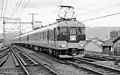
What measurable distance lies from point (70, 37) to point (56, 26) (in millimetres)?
1413

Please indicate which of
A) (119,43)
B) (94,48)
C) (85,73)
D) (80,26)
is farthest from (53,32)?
(94,48)

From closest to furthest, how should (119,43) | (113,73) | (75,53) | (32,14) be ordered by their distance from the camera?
(113,73), (75,53), (119,43), (32,14)

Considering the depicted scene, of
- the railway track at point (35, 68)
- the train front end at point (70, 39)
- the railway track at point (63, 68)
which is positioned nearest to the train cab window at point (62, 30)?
the train front end at point (70, 39)

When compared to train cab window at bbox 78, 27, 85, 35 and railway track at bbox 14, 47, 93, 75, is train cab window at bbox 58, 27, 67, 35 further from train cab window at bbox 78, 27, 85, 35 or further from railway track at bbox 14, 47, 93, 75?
railway track at bbox 14, 47, 93, 75

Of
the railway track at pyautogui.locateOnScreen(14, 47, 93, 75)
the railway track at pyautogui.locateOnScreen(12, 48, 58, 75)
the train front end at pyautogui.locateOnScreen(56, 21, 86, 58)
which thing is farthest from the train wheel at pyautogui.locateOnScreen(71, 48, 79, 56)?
the railway track at pyautogui.locateOnScreen(12, 48, 58, 75)

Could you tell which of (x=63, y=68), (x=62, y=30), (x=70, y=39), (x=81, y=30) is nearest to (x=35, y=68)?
(x=63, y=68)

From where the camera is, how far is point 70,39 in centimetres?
1588

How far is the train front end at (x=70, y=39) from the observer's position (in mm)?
15643

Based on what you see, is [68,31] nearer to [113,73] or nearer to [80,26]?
[80,26]

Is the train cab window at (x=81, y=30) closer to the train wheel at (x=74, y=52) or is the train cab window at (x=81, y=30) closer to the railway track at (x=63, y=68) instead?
the train wheel at (x=74, y=52)

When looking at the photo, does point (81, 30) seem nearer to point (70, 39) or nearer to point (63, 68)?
point (70, 39)

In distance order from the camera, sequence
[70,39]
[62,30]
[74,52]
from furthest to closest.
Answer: [62,30]
[70,39]
[74,52]

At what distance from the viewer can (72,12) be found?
1780 centimetres

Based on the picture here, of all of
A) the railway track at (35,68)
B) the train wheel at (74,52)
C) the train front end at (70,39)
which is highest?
the train front end at (70,39)
